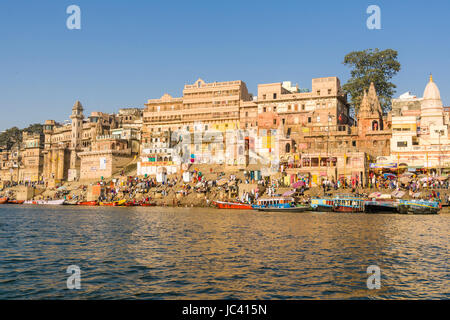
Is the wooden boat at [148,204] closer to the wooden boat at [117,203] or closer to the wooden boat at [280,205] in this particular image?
the wooden boat at [117,203]

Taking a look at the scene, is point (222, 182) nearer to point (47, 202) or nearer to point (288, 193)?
point (288, 193)

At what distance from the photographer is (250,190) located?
61.8 m

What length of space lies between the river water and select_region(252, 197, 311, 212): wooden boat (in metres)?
21.5

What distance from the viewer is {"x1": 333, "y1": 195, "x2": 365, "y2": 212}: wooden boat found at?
5197 cm

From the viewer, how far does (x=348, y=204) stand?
2069 inches

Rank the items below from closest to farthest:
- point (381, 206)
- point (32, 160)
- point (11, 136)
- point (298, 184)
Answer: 1. point (381, 206)
2. point (298, 184)
3. point (32, 160)
4. point (11, 136)

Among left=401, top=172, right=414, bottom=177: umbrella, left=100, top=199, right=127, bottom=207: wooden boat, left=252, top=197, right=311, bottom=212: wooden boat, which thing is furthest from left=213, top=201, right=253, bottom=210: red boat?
left=401, top=172, right=414, bottom=177: umbrella

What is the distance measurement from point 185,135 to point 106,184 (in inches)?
700

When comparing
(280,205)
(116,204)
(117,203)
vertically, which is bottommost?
(116,204)

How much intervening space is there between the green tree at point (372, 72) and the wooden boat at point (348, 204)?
32.7 m

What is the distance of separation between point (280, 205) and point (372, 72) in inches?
1537

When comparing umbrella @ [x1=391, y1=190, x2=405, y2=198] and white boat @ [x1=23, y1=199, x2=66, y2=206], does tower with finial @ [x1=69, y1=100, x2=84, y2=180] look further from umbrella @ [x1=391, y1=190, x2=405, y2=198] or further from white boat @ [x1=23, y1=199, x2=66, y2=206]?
umbrella @ [x1=391, y1=190, x2=405, y2=198]

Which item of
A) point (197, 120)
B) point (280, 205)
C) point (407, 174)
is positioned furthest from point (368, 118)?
point (197, 120)
